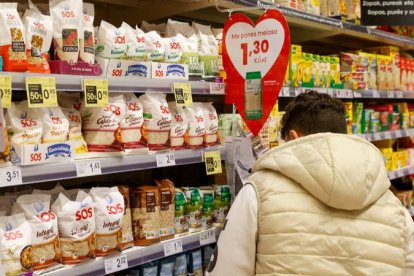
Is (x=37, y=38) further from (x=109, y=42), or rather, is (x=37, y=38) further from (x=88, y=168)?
(x=88, y=168)

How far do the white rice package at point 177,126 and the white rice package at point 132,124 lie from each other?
0.64 ft

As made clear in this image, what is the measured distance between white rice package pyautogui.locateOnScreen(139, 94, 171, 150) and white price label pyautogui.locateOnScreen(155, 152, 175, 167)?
0.04 m

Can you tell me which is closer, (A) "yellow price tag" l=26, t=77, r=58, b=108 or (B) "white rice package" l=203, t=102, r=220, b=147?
(A) "yellow price tag" l=26, t=77, r=58, b=108

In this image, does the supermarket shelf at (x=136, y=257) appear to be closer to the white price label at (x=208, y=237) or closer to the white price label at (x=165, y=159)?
the white price label at (x=208, y=237)

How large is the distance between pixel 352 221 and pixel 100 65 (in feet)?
3.87

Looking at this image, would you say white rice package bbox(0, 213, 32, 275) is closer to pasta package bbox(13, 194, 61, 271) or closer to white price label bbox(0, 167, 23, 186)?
pasta package bbox(13, 194, 61, 271)

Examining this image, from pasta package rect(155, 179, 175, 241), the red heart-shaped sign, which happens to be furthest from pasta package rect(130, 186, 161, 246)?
the red heart-shaped sign

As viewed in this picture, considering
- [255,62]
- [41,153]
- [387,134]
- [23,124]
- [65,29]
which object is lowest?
[387,134]

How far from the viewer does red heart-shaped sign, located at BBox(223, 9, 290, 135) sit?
2533 mm

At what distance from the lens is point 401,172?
4.45 m

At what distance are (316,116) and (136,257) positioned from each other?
0.96 m

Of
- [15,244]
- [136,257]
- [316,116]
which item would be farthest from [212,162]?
[15,244]

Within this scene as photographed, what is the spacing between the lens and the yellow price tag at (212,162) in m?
2.56

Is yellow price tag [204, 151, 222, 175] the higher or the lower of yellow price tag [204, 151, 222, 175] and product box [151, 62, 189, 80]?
the lower
